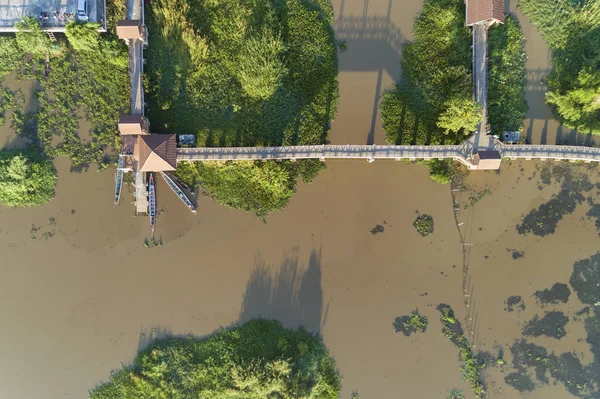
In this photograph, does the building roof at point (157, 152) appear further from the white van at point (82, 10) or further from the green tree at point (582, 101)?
the green tree at point (582, 101)

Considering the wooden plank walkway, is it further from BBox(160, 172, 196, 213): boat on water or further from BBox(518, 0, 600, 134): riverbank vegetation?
BBox(518, 0, 600, 134): riverbank vegetation

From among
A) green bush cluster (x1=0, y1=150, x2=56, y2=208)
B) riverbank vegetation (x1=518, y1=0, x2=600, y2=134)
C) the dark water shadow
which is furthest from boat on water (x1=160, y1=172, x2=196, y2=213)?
riverbank vegetation (x1=518, y1=0, x2=600, y2=134)

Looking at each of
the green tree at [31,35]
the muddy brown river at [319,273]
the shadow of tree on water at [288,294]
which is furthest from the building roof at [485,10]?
the green tree at [31,35]

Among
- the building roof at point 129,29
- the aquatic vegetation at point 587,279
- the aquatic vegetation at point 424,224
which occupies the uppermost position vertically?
the building roof at point 129,29

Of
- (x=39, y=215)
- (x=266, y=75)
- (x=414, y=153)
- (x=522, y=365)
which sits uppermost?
(x=266, y=75)

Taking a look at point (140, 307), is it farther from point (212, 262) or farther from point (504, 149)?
point (504, 149)

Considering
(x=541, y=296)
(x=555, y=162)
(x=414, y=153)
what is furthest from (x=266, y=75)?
(x=541, y=296)
